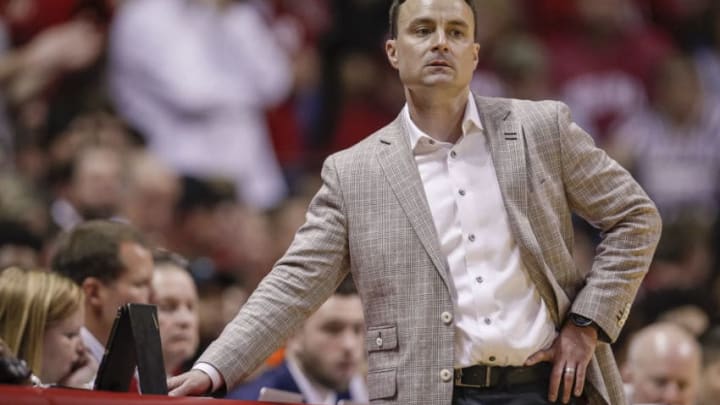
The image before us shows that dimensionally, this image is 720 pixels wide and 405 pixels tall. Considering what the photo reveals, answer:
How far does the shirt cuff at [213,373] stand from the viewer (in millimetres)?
3617

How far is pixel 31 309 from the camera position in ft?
14.0

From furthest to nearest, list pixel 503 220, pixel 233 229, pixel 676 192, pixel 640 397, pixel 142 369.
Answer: pixel 676 192 → pixel 233 229 → pixel 640 397 → pixel 503 220 → pixel 142 369

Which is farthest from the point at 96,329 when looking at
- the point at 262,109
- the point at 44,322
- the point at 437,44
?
the point at 262,109

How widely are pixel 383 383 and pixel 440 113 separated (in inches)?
30.8

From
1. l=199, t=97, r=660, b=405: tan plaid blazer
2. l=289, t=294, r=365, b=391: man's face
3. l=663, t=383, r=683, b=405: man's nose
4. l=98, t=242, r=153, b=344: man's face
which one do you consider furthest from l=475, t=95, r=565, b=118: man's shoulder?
l=289, t=294, r=365, b=391: man's face

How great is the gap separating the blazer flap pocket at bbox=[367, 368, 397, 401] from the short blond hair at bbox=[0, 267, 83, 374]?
1144 mm

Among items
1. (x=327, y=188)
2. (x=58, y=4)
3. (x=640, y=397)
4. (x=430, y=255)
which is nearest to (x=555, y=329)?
(x=430, y=255)

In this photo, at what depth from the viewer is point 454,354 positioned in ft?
11.9

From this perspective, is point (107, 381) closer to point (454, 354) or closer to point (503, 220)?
point (454, 354)

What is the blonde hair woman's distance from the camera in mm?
4234

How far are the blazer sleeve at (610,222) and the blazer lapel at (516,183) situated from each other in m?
0.10

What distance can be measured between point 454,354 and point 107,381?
909 mm

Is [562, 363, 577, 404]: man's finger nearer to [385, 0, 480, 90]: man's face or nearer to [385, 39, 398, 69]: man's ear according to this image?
[385, 0, 480, 90]: man's face

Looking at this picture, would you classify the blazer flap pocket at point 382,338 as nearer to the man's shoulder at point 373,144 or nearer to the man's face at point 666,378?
the man's shoulder at point 373,144
